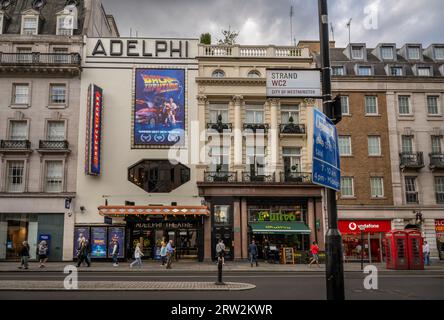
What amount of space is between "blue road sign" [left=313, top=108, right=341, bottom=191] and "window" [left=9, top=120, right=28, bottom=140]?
30396mm

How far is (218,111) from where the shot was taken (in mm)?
33688

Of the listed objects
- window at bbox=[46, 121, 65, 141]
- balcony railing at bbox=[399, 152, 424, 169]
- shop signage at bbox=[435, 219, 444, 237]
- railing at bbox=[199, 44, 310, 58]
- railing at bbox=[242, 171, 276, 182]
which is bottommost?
shop signage at bbox=[435, 219, 444, 237]

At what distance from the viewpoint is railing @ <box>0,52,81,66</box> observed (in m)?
32.9

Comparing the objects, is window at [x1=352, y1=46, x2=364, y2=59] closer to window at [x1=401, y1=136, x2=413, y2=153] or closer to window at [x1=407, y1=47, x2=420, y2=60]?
window at [x1=407, y1=47, x2=420, y2=60]

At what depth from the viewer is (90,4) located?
3600cm

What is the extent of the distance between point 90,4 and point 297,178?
22.1 meters

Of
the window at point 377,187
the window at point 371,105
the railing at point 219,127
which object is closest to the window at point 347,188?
the window at point 377,187

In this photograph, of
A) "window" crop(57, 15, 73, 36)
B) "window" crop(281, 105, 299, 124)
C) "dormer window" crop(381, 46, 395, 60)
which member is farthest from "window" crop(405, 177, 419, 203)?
"window" crop(57, 15, 73, 36)

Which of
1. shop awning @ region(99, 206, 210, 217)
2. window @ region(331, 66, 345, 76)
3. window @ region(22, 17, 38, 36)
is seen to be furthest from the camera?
window @ region(331, 66, 345, 76)

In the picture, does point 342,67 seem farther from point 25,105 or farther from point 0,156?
point 0,156

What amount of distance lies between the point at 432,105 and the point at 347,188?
32.4 feet
